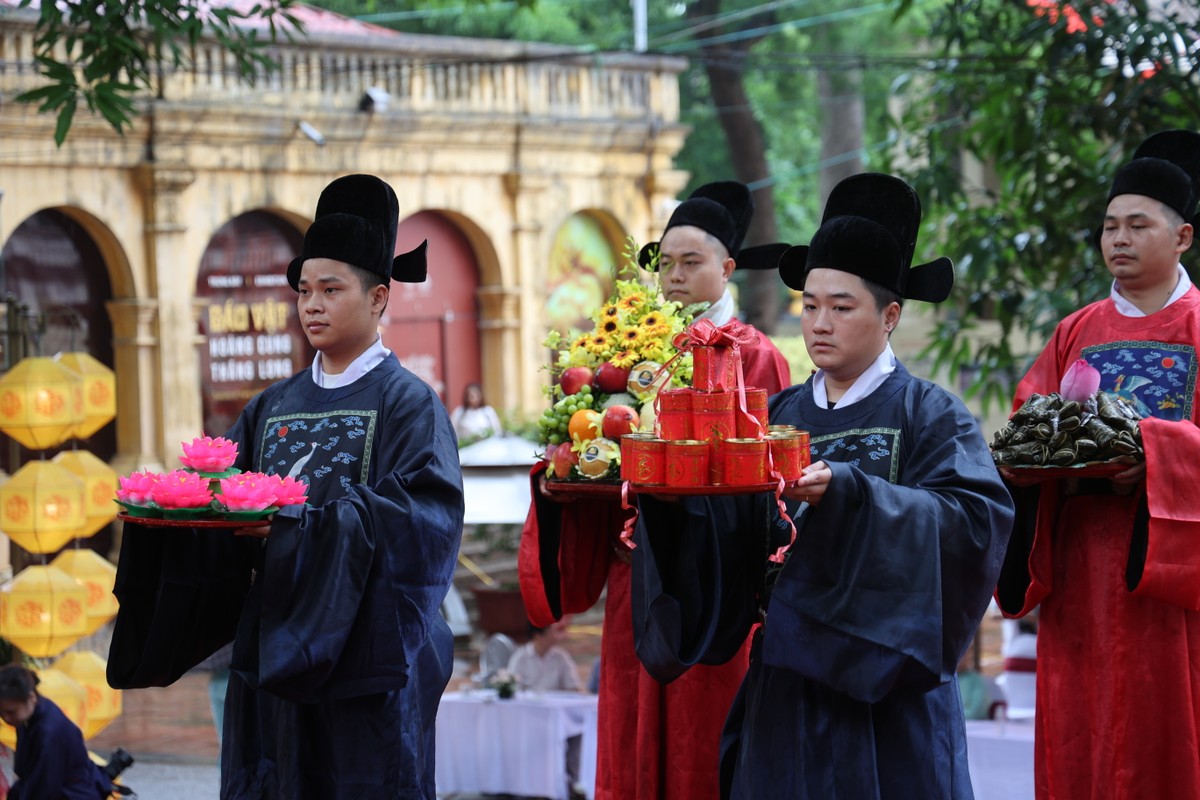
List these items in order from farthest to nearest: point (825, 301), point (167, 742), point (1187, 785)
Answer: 1. point (167, 742)
2. point (1187, 785)
3. point (825, 301)

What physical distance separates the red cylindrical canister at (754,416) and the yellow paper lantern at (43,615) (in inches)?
187

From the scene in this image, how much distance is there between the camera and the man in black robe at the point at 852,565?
3.83 m

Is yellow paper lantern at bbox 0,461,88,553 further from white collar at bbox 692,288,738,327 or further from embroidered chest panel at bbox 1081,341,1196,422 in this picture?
embroidered chest panel at bbox 1081,341,1196,422

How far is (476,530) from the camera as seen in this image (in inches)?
645

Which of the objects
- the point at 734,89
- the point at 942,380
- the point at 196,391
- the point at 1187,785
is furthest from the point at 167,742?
the point at 734,89

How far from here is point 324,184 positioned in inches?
672

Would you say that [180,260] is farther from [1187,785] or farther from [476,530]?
[1187,785]

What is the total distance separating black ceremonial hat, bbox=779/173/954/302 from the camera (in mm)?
4172

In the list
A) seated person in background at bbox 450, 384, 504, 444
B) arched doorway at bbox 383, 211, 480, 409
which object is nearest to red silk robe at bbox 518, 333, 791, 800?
seated person in background at bbox 450, 384, 504, 444

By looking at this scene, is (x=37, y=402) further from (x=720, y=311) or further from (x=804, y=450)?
(x=804, y=450)

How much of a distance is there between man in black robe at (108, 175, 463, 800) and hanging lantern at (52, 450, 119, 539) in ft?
11.7

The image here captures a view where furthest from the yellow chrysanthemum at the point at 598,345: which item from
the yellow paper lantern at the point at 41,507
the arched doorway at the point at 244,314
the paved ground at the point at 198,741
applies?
the arched doorway at the point at 244,314

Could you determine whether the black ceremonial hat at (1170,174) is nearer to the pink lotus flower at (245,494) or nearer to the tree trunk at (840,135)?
the pink lotus flower at (245,494)

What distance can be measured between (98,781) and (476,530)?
31.8 feet
